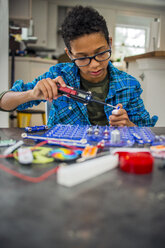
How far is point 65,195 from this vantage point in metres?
0.34

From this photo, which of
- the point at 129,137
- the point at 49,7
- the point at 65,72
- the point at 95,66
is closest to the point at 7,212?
the point at 129,137

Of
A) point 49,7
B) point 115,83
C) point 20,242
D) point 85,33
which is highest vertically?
point 49,7

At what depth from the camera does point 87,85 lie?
48.8 inches

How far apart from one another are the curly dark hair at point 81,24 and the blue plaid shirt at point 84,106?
200 millimetres

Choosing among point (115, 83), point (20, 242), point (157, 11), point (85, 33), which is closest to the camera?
point (20, 242)

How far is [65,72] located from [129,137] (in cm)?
69

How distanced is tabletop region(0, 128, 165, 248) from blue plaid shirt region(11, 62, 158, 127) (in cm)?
78

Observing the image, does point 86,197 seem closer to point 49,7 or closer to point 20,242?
point 20,242

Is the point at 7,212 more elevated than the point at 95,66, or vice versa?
the point at 95,66

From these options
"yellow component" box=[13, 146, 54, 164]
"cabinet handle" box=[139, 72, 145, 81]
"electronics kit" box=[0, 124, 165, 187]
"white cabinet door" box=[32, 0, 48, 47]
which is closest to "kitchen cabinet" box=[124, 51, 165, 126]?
"cabinet handle" box=[139, 72, 145, 81]

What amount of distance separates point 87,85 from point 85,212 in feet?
3.27

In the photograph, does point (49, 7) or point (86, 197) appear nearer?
point (86, 197)

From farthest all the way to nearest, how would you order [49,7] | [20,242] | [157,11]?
[157,11], [49,7], [20,242]

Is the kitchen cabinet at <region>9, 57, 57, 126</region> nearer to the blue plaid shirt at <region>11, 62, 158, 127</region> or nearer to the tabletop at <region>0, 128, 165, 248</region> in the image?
the blue plaid shirt at <region>11, 62, 158, 127</region>
